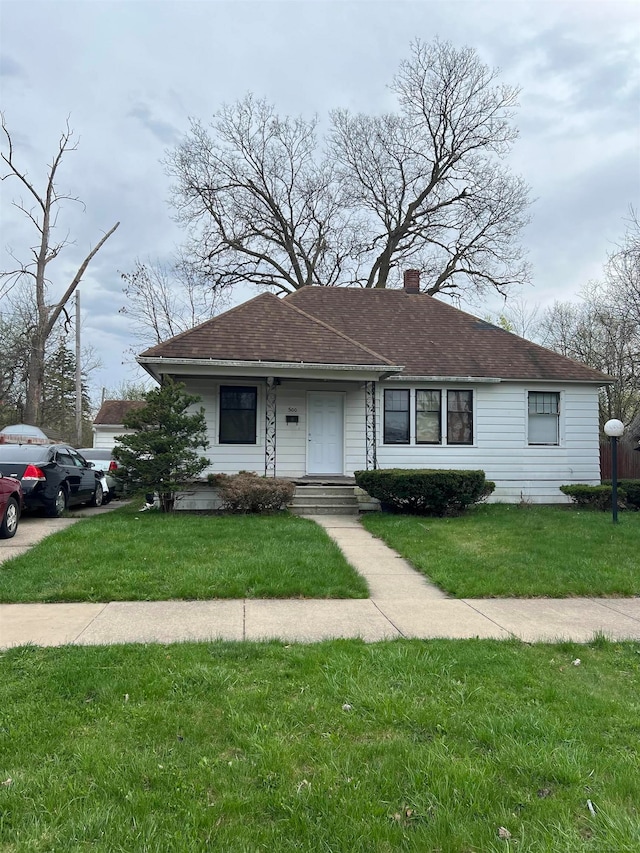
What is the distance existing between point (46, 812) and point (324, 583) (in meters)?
4.36

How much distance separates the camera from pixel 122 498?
1875 centimetres

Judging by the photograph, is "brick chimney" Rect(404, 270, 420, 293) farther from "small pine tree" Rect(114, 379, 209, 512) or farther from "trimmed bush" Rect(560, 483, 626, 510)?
"small pine tree" Rect(114, 379, 209, 512)

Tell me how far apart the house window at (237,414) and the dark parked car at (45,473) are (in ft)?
12.0

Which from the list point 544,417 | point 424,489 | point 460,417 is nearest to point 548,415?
point 544,417

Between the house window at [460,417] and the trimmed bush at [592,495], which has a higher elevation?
the house window at [460,417]

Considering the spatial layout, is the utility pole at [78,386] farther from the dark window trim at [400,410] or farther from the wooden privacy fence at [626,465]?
the wooden privacy fence at [626,465]

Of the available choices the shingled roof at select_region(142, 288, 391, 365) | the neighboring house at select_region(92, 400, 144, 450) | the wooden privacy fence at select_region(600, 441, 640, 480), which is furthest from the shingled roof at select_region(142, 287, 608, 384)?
the neighboring house at select_region(92, 400, 144, 450)

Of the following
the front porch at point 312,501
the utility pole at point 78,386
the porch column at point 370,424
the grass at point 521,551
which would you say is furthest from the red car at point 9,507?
the utility pole at point 78,386

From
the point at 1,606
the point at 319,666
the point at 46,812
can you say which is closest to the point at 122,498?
the point at 1,606

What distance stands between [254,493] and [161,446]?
219 cm

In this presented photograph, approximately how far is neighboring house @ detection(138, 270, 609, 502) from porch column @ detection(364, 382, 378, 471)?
40 mm

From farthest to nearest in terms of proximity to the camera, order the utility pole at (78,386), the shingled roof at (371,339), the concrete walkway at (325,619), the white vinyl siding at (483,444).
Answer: the utility pole at (78,386), the white vinyl siding at (483,444), the shingled roof at (371,339), the concrete walkway at (325,619)

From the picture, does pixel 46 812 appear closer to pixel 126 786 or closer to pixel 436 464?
pixel 126 786

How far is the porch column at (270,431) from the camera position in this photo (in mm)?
14531
